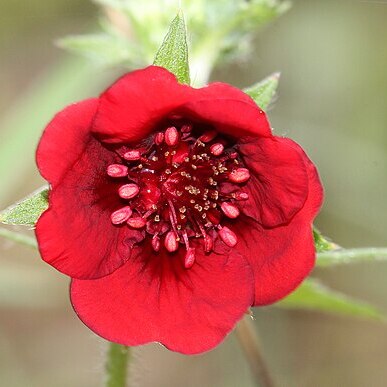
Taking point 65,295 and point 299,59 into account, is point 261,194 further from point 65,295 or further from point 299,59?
point 299,59

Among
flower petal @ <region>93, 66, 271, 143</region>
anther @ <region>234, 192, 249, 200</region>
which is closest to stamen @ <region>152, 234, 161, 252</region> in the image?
anther @ <region>234, 192, 249, 200</region>

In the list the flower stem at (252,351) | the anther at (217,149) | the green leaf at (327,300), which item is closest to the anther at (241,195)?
the anther at (217,149)

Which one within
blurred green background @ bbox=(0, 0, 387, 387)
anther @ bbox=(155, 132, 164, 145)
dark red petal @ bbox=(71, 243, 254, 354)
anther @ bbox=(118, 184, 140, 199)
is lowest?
blurred green background @ bbox=(0, 0, 387, 387)

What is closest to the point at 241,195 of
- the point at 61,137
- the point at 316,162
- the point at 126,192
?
the point at 126,192

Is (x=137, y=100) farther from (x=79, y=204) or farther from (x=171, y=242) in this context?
(x=171, y=242)

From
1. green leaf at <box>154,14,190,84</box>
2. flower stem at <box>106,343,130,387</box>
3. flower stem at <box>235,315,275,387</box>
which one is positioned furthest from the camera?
flower stem at <box>235,315,275,387</box>

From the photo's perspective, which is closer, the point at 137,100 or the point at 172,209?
the point at 137,100

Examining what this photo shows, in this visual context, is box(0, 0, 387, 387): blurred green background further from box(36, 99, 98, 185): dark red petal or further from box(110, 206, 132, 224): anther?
box(36, 99, 98, 185): dark red petal
